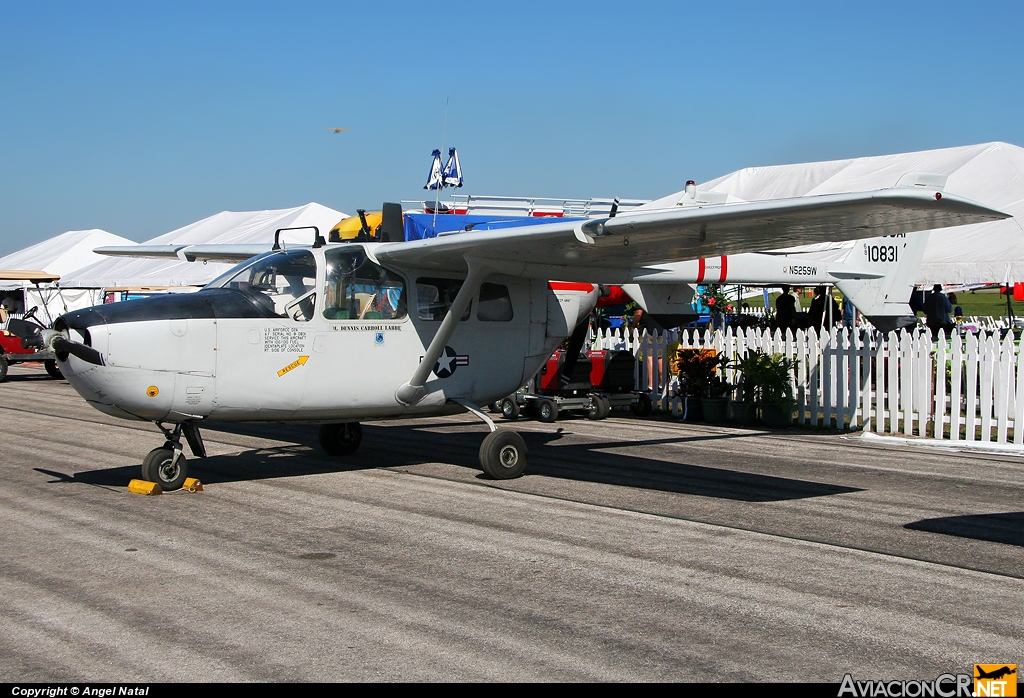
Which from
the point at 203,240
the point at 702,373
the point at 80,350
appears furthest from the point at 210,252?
the point at 203,240

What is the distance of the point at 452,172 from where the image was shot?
19.3m

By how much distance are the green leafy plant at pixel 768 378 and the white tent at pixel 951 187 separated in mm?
3842

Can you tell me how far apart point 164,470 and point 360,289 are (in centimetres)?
263

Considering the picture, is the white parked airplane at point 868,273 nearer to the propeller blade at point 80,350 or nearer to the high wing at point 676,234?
the high wing at point 676,234

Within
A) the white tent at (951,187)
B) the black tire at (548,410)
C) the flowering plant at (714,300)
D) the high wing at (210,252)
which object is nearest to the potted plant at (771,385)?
the black tire at (548,410)

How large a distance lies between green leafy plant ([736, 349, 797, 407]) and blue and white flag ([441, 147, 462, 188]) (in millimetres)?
7156

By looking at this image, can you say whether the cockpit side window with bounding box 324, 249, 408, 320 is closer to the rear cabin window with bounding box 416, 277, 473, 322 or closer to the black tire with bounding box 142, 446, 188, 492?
the rear cabin window with bounding box 416, 277, 473, 322

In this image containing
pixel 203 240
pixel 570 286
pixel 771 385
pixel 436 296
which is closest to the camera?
pixel 436 296

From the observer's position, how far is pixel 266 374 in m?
9.06

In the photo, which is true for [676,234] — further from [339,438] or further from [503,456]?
[339,438]

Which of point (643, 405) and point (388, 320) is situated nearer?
point (388, 320)

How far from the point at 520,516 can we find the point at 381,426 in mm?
6964

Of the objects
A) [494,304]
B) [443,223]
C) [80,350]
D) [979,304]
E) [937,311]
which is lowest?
[80,350]

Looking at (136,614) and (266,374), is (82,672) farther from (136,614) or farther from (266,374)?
(266,374)
